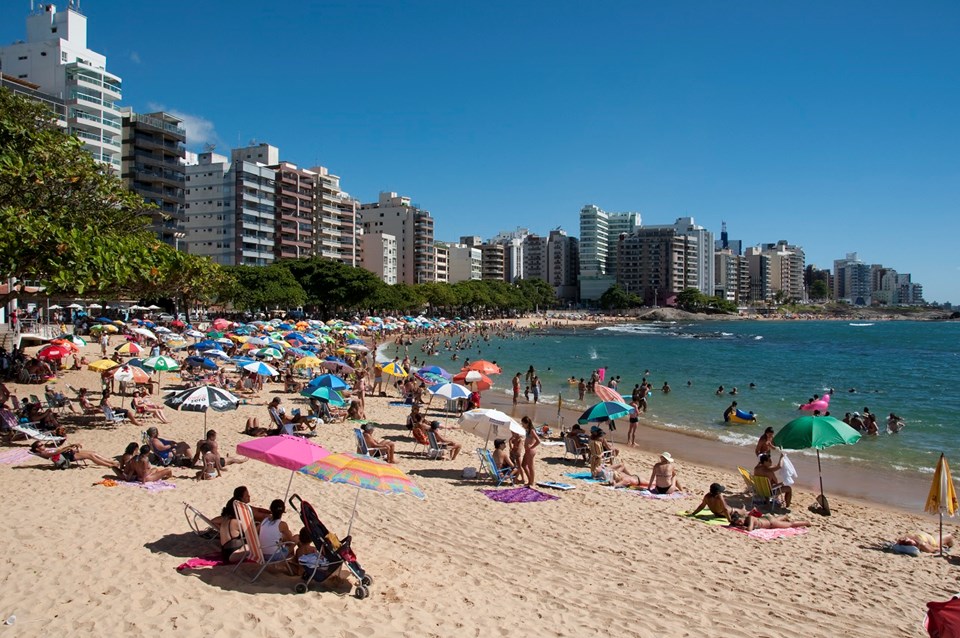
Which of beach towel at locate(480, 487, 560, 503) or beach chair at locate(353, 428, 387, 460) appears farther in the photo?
beach chair at locate(353, 428, 387, 460)

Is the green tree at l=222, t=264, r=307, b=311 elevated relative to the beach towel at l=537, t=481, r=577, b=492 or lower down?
elevated

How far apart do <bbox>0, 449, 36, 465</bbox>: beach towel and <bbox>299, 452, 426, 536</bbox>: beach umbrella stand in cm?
756

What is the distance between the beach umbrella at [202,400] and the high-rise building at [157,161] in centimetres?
6098

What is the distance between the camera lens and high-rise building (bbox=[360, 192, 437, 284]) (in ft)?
434

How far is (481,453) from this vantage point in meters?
13.6

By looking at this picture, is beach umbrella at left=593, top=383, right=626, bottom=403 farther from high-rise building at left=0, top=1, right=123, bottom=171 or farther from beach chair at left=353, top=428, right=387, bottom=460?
high-rise building at left=0, top=1, right=123, bottom=171

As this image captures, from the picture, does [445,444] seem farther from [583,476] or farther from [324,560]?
[324,560]

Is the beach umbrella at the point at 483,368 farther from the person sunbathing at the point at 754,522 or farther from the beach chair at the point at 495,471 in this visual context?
the person sunbathing at the point at 754,522

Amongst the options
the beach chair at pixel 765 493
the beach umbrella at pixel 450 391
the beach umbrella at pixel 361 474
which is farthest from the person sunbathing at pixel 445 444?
the beach umbrella at pixel 361 474

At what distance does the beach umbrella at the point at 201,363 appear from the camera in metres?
26.2

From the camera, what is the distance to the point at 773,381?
4319cm

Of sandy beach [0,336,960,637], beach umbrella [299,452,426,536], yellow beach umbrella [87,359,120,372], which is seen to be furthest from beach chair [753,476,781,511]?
yellow beach umbrella [87,359,120,372]

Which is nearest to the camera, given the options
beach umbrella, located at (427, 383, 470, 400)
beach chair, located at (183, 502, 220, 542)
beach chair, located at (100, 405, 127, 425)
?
beach chair, located at (183, 502, 220, 542)

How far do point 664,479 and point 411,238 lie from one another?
12282 cm
